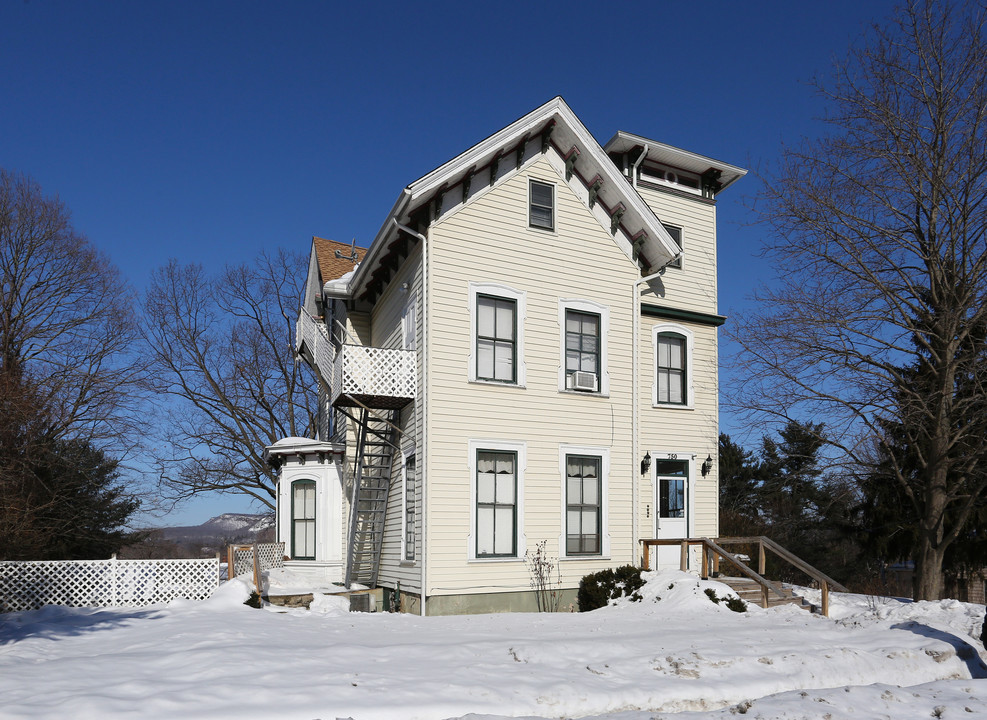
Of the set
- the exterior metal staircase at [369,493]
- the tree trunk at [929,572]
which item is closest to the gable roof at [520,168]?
the exterior metal staircase at [369,493]

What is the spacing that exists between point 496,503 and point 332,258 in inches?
417

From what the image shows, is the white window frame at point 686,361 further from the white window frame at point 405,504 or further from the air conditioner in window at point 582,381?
the white window frame at point 405,504

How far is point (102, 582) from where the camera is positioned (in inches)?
549

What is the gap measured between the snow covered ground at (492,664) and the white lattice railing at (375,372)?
4.12 m

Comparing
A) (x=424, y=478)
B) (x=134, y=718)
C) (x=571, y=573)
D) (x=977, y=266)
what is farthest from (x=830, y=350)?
(x=134, y=718)

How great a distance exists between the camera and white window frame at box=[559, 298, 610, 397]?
52.2 ft

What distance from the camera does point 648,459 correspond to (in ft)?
56.0

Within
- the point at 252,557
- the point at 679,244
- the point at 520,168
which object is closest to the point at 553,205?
the point at 520,168

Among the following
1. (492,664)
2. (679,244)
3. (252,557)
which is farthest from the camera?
(679,244)

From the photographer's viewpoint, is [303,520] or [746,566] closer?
[746,566]

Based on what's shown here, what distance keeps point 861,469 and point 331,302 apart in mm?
14555

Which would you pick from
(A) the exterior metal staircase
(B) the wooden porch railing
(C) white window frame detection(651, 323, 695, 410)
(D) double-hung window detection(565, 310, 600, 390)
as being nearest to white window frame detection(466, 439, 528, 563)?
(D) double-hung window detection(565, 310, 600, 390)

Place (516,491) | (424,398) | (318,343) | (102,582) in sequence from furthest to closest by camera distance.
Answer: (318,343), (516,491), (424,398), (102,582)

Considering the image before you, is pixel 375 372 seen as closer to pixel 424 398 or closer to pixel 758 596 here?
pixel 424 398
